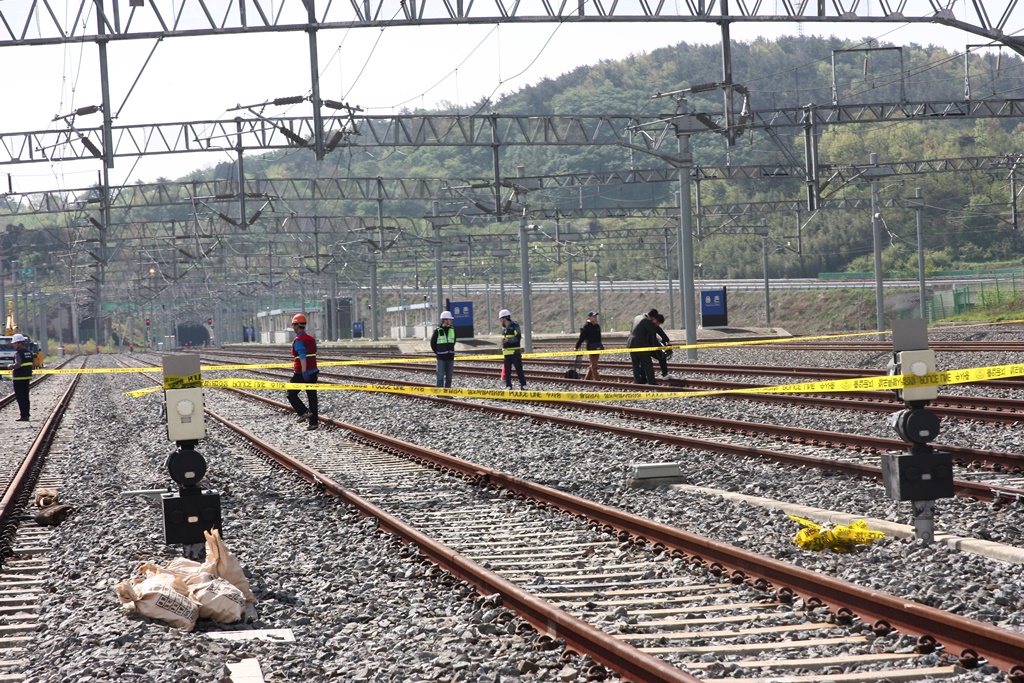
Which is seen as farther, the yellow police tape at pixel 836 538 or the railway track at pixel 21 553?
the yellow police tape at pixel 836 538

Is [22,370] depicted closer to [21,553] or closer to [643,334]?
[643,334]

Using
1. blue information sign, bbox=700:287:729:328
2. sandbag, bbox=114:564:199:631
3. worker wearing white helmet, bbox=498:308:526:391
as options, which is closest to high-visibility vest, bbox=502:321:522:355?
worker wearing white helmet, bbox=498:308:526:391

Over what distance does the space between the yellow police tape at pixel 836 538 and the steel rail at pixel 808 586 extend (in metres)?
0.74

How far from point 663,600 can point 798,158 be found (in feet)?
235

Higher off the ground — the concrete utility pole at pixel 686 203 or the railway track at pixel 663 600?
the concrete utility pole at pixel 686 203

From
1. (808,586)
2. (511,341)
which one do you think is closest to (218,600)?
(808,586)

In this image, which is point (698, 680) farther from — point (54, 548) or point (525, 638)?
point (54, 548)

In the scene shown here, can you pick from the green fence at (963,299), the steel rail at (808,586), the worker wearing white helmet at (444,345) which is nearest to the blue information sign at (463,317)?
the green fence at (963,299)

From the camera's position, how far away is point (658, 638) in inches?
251

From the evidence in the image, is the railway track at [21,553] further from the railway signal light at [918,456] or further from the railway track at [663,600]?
the railway signal light at [918,456]

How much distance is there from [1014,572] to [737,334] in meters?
50.0

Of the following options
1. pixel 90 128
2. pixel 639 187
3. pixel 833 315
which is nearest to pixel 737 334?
pixel 833 315

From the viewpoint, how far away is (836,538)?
27.7 feet

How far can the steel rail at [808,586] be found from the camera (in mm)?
5652
